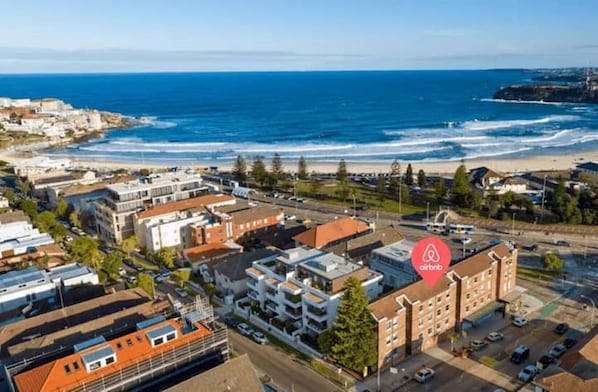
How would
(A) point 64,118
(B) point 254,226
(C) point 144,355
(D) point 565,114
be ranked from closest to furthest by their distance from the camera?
(C) point 144,355 → (B) point 254,226 → (A) point 64,118 → (D) point 565,114

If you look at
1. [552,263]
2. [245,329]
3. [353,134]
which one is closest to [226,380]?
[245,329]

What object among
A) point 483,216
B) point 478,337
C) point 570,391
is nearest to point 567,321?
point 478,337

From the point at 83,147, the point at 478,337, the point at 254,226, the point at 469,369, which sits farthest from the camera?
the point at 83,147

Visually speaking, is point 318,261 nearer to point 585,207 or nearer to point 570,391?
point 570,391

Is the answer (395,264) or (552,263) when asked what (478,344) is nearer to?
(395,264)

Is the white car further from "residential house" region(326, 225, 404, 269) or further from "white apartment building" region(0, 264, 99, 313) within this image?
"white apartment building" region(0, 264, 99, 313)

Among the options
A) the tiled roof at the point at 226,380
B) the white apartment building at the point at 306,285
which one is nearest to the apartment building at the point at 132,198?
the white apartment building at the point at 306,285

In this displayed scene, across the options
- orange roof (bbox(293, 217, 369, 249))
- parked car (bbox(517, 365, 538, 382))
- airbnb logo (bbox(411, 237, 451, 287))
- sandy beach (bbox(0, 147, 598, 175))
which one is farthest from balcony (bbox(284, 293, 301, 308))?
sandy beach (bbox(0, 147, 598, 175))
